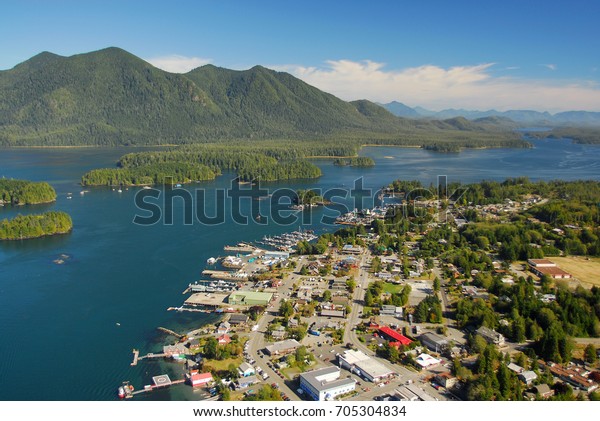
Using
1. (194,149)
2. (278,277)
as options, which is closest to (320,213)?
(278,277)

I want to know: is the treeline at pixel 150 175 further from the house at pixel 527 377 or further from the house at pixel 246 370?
the house at pixel 527 377

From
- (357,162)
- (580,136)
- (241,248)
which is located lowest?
(241,248)

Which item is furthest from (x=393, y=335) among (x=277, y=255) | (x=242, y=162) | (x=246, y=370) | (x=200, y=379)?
(x=242, y=162)

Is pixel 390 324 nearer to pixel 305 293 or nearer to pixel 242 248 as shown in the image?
pixel 305 293

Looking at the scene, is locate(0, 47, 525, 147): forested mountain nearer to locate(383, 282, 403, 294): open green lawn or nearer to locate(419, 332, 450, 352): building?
locate(383, 282, 403, 294): open green lawn

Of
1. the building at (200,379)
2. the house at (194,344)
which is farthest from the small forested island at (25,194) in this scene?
the building at (200,379)

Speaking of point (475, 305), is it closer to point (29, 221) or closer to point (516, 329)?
point (516, 329)

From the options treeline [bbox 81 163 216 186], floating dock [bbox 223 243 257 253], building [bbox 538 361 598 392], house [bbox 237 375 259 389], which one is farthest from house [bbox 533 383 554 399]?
treeline [bbox 81 163 216 186]
